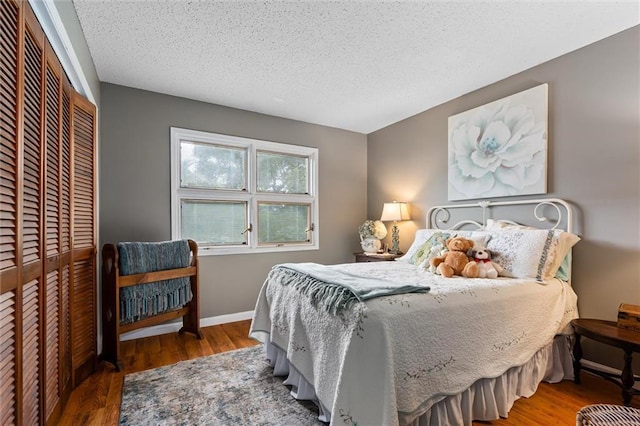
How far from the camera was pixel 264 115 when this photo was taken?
12.2 ft

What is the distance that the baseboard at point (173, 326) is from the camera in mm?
2954

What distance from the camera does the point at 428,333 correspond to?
1.48 metres

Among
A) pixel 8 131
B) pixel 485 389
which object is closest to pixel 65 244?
pixel 8 131

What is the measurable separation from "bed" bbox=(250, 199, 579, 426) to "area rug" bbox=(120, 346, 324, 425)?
0.12 m

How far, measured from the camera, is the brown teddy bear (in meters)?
2.19

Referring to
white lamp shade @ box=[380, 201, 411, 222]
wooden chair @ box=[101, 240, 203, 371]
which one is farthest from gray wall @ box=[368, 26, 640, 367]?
wooden chair @ box=[101, 240, 203, 371]

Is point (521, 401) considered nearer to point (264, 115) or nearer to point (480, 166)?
point (480, 166)

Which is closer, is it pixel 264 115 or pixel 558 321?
pixel 558 321

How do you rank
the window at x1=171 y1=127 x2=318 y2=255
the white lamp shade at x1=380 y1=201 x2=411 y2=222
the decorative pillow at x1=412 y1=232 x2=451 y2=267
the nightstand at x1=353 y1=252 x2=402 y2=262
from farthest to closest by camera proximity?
the white lamp shade at x1=380 y1=201 x2=411 y2=222
the nightstand at x1=353 y1=252 x2=402 y2=262
the window at x1=171 y1=127 x2=318 y2=255
the decorative pillow at x1=412 y1=232 x2=451 y2=267

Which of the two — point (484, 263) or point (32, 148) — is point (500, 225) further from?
point (32, 148)

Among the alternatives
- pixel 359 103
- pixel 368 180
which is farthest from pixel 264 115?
pixel 368 180

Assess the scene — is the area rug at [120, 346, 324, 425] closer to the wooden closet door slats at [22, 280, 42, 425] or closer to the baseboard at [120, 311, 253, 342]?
the wooden closet door slats at [22, 280, 42, 425]

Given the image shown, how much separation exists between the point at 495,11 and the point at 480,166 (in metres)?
1.40

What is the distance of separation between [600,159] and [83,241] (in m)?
3.83
